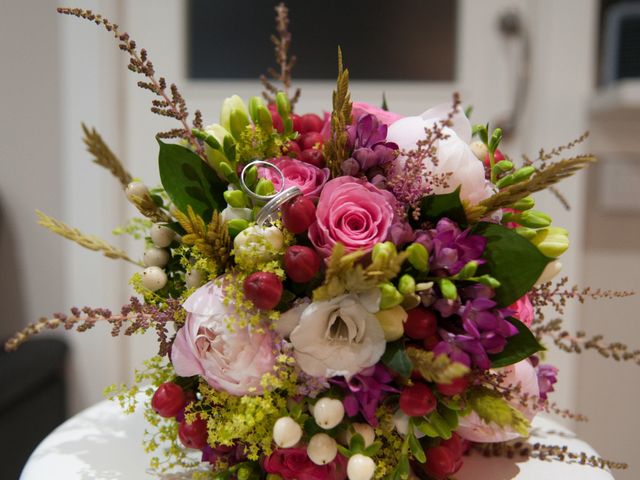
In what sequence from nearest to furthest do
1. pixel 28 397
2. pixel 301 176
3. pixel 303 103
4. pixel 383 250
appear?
pixel 383 250 → pixel 301 176 → pixel 28 397 → pixel 303 103

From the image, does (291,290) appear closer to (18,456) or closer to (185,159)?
(185,159)

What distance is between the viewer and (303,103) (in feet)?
4.88

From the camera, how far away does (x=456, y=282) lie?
0.55 meters

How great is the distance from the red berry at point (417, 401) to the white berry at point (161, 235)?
0.33m

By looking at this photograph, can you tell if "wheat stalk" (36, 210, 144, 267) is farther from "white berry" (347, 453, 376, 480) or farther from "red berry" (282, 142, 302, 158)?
"white berry" (347, 453, 376, 480)

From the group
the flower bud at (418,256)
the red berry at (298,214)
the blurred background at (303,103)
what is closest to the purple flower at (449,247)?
the flower bud at (418,256)

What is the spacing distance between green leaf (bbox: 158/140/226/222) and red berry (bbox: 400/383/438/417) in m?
0.30

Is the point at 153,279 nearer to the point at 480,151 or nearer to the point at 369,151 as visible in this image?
the point at 369,151

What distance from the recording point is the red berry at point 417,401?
0.52 m

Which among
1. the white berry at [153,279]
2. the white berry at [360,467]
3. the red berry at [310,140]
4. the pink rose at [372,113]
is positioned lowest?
the white berry at [360,467]

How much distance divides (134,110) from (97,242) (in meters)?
0.90

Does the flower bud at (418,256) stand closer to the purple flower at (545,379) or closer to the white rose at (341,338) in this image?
the white rose at (341,338)

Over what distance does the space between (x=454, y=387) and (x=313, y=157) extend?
29 centimetres

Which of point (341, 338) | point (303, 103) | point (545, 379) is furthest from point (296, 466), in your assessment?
point (303, 103)
